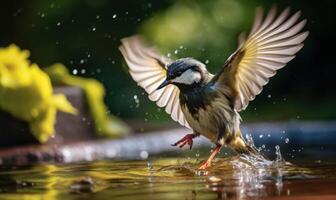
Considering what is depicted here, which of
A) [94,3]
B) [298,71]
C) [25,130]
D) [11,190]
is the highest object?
[94,3]

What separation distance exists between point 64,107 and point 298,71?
475cm

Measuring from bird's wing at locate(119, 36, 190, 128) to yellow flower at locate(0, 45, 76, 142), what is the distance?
1.34 meters

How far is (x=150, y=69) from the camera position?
646 centimetres

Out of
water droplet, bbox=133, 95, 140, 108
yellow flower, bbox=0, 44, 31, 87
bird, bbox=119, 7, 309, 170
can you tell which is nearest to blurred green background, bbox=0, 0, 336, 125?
water droplet, bbox=133, 95, 140, 108

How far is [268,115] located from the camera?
419 inches

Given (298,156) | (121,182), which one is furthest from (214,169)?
(298,156)

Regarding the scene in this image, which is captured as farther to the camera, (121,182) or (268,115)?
(268,115)

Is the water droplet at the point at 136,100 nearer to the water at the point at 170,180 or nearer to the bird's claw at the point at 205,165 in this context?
the water at the point at 170,180

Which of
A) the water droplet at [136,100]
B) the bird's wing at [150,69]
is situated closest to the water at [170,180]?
the bird's wing at [150,69]

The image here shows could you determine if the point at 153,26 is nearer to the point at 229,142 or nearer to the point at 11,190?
the point at 229,142

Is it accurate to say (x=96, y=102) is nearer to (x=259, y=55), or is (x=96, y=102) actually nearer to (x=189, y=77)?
(x=189, y=77)

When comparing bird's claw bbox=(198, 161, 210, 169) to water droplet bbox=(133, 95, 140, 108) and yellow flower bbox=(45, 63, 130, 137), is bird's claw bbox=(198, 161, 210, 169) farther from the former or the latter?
water droplet bbox=(133, 95, 140, 108)

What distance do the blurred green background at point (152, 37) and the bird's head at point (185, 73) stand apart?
529 cm

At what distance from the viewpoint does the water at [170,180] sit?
15.3ft
